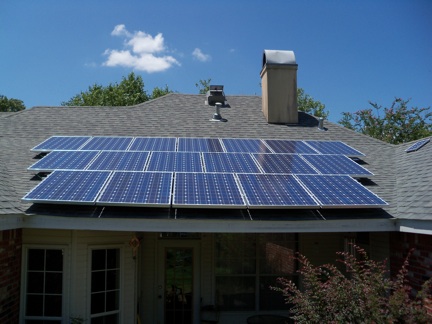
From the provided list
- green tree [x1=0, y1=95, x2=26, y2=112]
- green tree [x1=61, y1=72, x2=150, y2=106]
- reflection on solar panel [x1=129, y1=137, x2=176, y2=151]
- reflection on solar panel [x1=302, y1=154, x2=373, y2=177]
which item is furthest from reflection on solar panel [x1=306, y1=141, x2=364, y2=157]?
green tree [x1=0, y1=95, x2=26, y2=112]

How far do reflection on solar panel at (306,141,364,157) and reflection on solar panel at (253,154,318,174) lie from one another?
1.06m

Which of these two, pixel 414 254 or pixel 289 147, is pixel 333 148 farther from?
pixel 414 254

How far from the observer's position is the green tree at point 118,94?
3975 cm

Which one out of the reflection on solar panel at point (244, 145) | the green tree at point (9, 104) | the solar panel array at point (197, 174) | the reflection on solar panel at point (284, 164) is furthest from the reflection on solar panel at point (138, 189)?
the green tree at point (9, 104)

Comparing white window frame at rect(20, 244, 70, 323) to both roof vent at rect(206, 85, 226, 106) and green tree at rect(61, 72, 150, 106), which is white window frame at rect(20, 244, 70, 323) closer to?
roof vent at rect(206, 85, 226, 106)

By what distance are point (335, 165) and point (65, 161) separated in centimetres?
592

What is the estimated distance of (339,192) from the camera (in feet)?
26.2

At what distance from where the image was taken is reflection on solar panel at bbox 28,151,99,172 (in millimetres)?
8672

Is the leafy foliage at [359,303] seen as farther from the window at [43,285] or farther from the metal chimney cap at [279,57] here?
the metal chimney cap at [279,57]

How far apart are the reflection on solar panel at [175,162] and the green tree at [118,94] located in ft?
103

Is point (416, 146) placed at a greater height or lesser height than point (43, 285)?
greater

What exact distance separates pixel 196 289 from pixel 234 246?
1.46 meters

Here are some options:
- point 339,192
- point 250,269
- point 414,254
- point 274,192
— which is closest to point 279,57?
point 250,269

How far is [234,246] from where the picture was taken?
1090 cm
